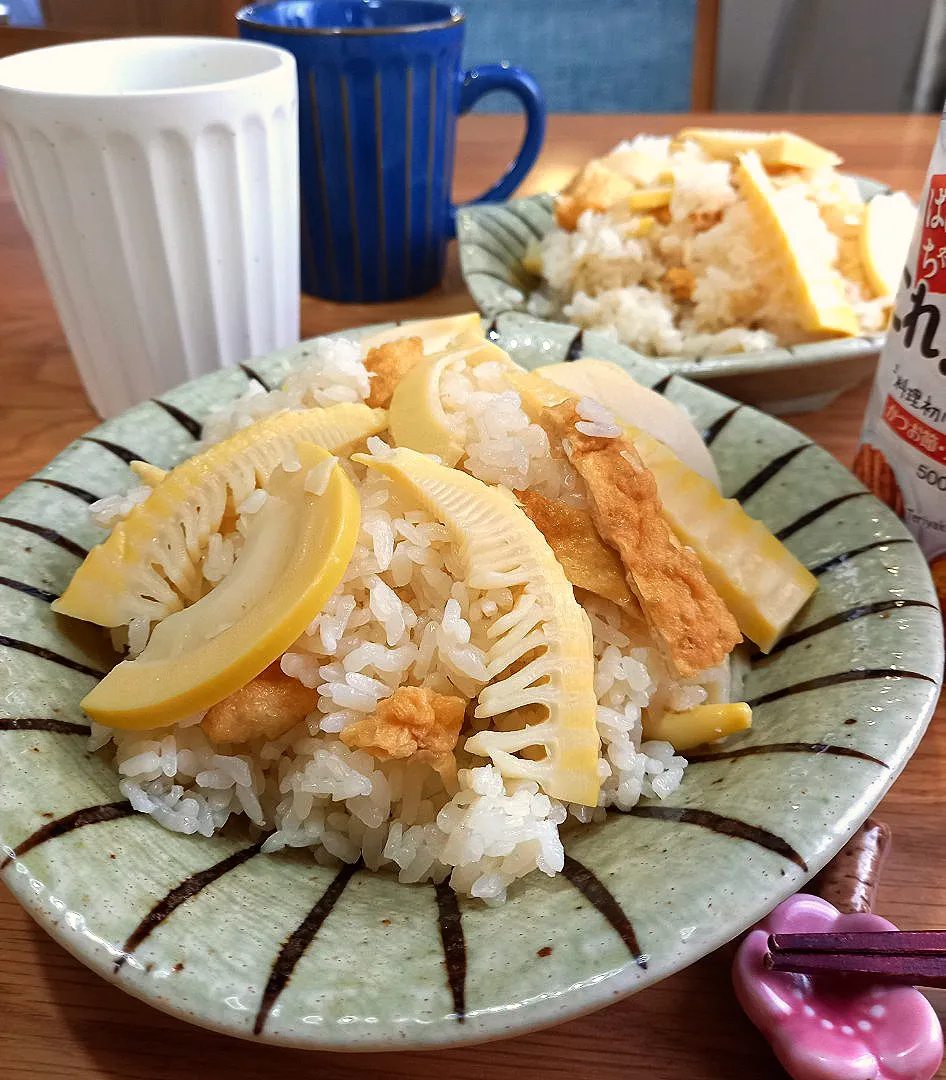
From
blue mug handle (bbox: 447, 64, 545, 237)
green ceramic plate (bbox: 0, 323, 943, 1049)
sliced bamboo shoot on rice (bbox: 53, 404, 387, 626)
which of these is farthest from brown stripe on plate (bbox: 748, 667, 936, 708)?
blue mug handle (bbox: 447, 64, 545, 237)

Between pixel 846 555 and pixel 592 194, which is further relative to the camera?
pixel 592 194

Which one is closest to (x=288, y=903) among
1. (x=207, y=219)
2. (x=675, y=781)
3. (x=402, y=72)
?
(x=675, y=781)

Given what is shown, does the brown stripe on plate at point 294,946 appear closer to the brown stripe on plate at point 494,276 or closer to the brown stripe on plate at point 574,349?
the brown stripe on plate at point 574,349

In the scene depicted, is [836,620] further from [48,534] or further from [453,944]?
[48,534]

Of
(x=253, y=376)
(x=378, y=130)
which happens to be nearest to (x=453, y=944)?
(x=253, y=376)

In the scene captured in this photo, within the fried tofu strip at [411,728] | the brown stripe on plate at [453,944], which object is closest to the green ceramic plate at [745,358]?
the fried tofu strip at [411,728]

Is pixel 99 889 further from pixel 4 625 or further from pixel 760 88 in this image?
pixel 760 88
